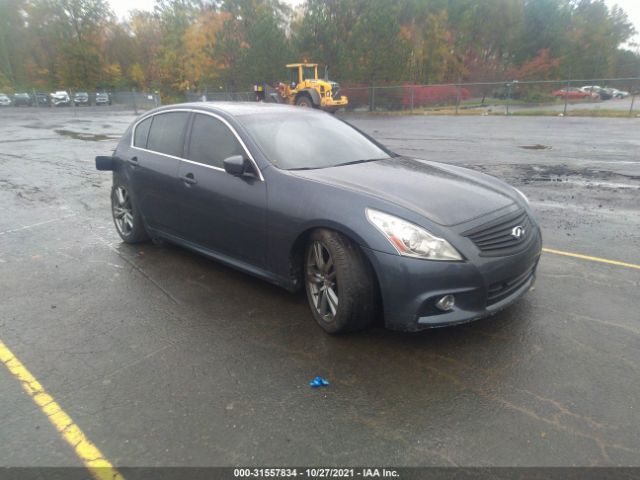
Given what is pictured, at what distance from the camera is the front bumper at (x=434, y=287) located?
289 cm

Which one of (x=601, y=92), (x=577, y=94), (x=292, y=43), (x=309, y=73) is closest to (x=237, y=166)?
(x=309, y=73)

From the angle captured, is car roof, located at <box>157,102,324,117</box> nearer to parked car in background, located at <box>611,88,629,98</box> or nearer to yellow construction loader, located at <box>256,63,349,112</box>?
yellow construction loader, located at <box>256,63,349,112</box>

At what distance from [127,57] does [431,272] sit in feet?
231

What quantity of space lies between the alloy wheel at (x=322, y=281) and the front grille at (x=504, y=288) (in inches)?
40.4

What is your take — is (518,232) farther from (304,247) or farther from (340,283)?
(304,247)

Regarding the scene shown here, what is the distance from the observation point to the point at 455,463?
2223 millimetres

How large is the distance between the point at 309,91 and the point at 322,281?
995 inches

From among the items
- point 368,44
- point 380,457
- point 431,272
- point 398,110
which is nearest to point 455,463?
point 380,457

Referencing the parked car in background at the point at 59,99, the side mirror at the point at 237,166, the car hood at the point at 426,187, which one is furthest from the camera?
the parked car in background at the point at 59,99

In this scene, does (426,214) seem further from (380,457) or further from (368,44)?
(368,44)

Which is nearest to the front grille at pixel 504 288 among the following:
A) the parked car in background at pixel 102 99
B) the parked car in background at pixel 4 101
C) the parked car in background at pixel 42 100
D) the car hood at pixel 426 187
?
the car hood at pixel 426 187

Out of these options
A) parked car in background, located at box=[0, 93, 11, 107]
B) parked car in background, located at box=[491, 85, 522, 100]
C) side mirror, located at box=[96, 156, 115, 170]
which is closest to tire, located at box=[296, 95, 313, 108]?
parked car in background, located at box=[491, 85, 522, 100]

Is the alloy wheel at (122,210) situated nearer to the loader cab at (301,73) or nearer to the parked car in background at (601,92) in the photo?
the loader cab at (301,73)

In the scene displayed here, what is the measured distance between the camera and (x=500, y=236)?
3.14 m
